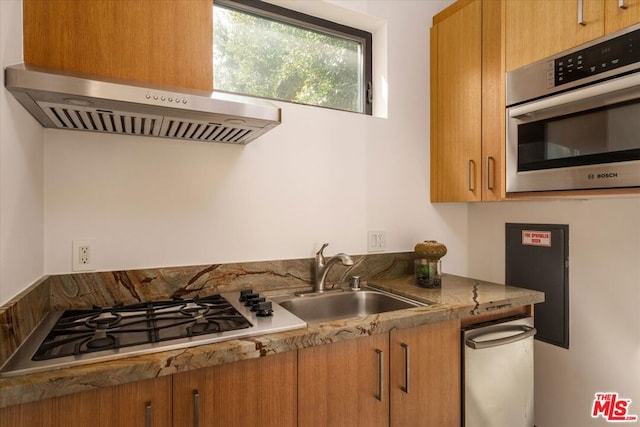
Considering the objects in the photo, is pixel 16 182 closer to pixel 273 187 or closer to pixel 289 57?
pixel 273 187

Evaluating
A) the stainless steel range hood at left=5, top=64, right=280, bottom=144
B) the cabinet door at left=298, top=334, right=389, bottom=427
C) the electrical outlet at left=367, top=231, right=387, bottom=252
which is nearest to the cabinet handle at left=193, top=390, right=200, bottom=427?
the cabinet door at left=298, top=334, right=389, bottom=427

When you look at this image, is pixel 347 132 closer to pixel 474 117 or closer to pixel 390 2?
pixel 474 117

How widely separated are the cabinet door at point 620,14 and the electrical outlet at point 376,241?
4.07 ft

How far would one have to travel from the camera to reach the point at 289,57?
1.82 m

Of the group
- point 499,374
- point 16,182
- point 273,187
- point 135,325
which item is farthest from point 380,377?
point 16,182

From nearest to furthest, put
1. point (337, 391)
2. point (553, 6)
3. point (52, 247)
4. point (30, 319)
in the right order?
1. point (30, 319)
2. point (337, 391)
3. point (52, 247)
4. point (553, 6)

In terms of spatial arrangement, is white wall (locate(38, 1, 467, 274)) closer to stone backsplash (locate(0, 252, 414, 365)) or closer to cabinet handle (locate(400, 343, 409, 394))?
stone backsplash (locate(0, 252, 414, 365))

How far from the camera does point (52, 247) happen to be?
1.23 metres

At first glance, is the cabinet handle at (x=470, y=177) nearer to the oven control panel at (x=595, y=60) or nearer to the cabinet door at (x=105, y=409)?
the oven control panel at (x=595, y=60)

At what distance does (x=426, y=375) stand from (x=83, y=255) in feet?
4.38

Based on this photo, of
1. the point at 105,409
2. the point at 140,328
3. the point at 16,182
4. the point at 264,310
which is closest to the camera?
the point at 105,409

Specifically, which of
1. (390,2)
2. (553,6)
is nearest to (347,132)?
(390,2)

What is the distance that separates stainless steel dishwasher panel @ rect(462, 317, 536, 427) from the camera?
1367 millimetres

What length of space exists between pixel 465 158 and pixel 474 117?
0.69 feet
